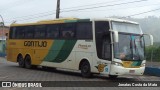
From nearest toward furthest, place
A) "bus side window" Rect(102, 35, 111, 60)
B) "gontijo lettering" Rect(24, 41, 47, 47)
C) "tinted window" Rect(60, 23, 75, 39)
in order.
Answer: "bus side window" Rect(102, 35, 111, 60)
"tinted window" Rect(60, 23, 75, 39)
"gontijo lettering" Rect(24, 41, 47, 47)

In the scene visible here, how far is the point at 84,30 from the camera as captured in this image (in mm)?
21766

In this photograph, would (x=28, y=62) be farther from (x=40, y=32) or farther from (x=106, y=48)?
(x=106, y=48)

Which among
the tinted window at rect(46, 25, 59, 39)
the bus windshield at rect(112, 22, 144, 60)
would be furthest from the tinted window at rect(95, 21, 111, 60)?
the tinted window at rect(46, 25, 59, 39)

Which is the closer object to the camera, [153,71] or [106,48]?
[106,48]

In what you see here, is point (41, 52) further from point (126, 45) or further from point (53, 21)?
point (126, 45)

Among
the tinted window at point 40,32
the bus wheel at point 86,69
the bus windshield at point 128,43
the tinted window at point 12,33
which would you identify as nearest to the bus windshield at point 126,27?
the bus windshield at point 128,43

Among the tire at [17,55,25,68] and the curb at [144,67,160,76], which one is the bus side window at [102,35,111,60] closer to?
the curb at [144,67,160,76]

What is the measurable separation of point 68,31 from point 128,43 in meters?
4.45

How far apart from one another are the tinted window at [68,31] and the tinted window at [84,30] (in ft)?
1.99

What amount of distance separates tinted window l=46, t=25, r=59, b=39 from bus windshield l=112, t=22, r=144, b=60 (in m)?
5.29

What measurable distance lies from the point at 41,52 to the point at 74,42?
14.3 feet

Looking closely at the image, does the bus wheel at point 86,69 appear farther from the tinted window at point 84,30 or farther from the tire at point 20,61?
the tire at point 20,61

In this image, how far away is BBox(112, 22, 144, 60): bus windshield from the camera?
19.8m

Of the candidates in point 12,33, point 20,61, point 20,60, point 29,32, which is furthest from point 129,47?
point 12,33
